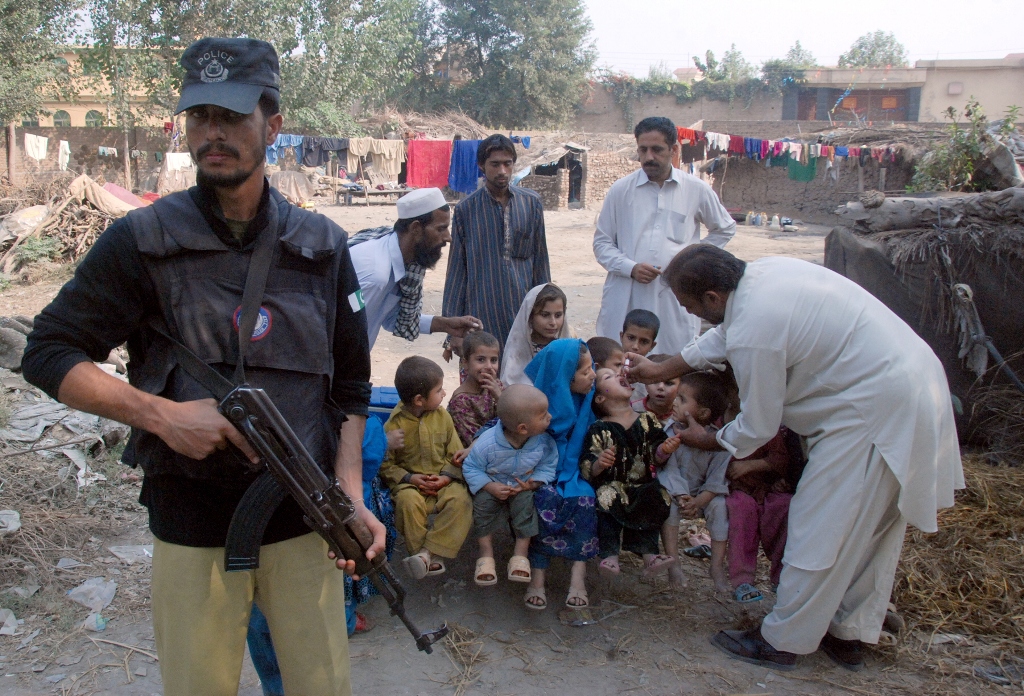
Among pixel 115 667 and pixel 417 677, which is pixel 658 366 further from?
pixel 115 667

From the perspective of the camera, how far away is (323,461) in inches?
73.0

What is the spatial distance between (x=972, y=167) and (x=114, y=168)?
76.9ft

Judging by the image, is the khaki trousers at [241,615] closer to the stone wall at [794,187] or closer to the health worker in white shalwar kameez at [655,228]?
the health worker in white shalwar kameez at [655,228]

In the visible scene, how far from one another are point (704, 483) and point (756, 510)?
0.26 m

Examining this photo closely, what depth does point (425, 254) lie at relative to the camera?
343 cm

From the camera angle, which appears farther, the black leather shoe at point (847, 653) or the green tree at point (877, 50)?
the green tree at point (877, 50)

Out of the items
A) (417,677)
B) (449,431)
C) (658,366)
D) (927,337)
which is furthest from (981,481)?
(417,677)

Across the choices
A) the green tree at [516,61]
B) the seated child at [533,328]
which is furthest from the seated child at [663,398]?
the green tree at [516,61]

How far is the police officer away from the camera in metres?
1.59

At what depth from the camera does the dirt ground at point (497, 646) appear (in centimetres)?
298

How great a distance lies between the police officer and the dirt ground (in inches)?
53.1

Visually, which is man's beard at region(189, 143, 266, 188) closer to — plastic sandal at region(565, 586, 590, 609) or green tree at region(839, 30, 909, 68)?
plastic sandal at region(565, 586, 590, 609)

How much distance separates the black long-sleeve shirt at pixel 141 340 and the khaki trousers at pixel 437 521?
1.51 m

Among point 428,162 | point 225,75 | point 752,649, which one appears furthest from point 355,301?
point 428,162
